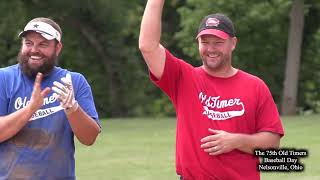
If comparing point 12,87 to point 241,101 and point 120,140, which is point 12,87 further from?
point 120,140

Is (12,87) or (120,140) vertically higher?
(12,87)

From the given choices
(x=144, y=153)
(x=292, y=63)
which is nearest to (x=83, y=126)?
(x=144, y=153)

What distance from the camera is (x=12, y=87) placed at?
14.4ft

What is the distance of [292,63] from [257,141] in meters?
28.9

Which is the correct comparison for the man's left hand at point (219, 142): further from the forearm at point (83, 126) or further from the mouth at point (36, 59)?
the mouth at point (36, 59)

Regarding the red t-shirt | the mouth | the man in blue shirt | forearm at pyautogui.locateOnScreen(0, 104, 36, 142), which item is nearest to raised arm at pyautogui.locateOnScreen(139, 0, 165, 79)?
the red t-shirt

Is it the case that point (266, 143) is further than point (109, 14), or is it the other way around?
point (109, 14)

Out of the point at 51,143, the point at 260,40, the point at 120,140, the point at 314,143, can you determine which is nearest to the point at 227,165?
the point at 51,143

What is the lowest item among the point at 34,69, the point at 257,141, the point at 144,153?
the point at 144,153

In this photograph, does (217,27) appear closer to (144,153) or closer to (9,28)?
(144,153)

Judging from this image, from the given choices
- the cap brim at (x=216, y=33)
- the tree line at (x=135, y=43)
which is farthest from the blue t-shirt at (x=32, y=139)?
the tree line at (x=135, y=43)

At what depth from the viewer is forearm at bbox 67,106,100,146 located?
417cm

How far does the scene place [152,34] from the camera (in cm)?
430

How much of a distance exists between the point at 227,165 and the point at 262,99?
0.50 m
